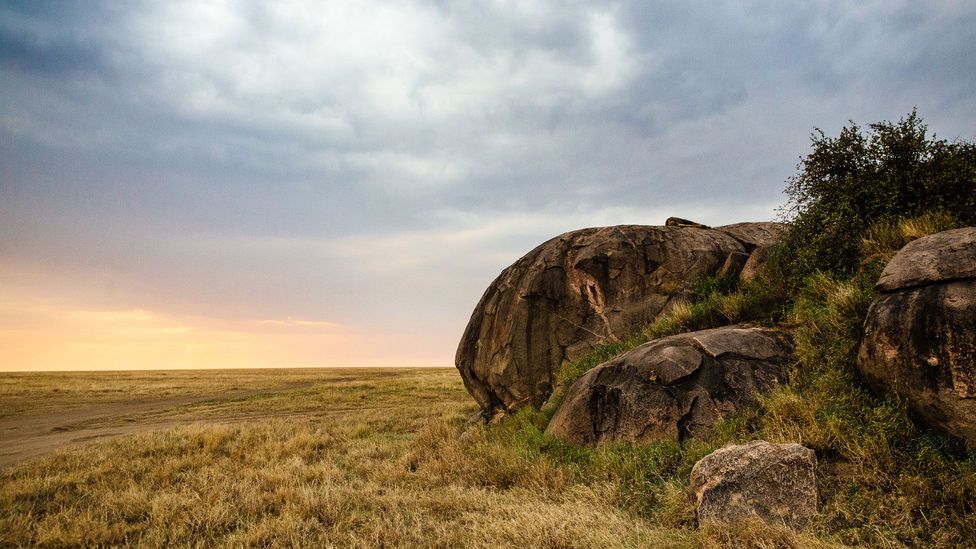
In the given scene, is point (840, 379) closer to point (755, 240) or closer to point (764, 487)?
point (764, 487)

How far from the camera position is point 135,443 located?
13.1 m

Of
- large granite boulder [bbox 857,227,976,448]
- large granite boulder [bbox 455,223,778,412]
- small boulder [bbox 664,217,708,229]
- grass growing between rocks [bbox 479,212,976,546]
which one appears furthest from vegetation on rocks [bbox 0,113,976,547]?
small boulder [bbox 664,217,708,229]

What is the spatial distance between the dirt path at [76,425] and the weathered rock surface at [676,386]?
48.0 ft

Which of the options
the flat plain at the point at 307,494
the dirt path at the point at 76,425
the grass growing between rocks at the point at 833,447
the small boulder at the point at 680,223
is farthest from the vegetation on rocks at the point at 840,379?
the dirt path at the point at 76,425

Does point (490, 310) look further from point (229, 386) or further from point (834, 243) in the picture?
point (229, 386)

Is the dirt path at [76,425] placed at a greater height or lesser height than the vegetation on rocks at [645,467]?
lesser

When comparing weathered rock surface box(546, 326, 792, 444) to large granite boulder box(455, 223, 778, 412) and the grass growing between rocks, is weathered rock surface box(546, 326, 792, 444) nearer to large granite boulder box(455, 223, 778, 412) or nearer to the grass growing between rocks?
the grass growing between rocks

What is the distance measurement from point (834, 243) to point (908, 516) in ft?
20.5

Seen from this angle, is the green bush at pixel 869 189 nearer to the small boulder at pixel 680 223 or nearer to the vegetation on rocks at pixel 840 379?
the vegetation on rocks at pixel 840 379

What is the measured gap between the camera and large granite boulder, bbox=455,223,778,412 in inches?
516

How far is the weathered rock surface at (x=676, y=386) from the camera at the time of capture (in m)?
7.63

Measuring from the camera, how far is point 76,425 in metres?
20.7

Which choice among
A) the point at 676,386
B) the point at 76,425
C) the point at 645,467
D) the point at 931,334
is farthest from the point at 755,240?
the point at 76,425

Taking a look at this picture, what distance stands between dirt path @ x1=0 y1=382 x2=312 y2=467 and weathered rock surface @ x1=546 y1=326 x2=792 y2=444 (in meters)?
14.6
